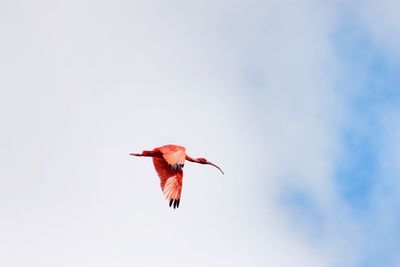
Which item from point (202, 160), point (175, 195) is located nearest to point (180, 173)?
point (175, 195)

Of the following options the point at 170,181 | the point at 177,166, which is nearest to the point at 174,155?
the point at 177,166

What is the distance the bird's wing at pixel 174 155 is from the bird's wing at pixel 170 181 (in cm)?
165

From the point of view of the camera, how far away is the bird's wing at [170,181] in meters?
42.7

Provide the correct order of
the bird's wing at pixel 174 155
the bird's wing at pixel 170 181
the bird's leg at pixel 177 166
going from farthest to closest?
the bird's wing at pixel 170 181 → the bird's wing at pixel 174 155 → the bird's leg at pixel 177 166

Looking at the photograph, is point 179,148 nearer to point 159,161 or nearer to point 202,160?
point 159,161

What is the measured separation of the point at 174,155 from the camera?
130 ft

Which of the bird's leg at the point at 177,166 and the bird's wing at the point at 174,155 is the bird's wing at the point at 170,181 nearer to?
the bird's wing at the point at 174,155

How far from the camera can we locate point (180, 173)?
140 ft

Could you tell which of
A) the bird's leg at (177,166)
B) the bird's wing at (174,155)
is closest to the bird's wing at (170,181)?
the bird's wing at (174,155)

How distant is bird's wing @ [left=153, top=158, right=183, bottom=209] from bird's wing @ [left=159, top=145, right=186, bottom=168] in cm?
165

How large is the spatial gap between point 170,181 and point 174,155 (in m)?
3.51

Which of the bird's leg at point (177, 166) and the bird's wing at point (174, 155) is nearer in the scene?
the bird's leg at point (177, 166)

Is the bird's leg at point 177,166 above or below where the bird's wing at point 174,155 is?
below

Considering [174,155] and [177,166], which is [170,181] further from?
[177,166]
